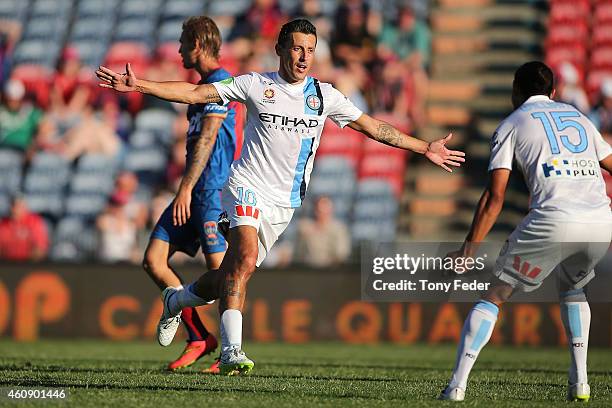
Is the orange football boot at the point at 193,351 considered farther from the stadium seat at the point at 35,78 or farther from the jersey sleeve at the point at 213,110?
the stadium seat at the point at 35,78

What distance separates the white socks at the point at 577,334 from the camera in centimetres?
678

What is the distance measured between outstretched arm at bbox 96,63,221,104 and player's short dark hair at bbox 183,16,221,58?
4.95 ft

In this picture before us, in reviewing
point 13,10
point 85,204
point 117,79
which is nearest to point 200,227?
point 117,79

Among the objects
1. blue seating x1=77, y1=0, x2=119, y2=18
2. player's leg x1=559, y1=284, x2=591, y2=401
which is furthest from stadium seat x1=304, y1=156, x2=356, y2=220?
player's leg x1=559, y1=284, x2=591, y2=401

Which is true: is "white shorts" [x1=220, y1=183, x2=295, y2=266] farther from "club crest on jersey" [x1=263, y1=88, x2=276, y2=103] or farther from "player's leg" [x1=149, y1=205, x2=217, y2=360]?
"player's leg" [x1=149, y1=205, x2=217, y2=360]

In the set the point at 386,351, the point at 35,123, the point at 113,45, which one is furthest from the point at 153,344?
the point at 113,45

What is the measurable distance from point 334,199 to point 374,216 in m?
0.79

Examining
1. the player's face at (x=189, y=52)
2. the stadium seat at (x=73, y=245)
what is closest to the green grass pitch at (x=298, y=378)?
the stadium seat at (x=73, y=245)

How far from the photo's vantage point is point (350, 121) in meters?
7.86

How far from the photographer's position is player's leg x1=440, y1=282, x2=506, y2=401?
21.0 ft

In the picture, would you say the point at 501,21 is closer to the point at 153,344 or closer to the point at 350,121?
the point at 153,344

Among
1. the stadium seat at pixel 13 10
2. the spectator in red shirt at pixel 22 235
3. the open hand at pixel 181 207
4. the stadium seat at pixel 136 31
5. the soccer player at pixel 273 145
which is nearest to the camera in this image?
the soccer player at pixel 273 145

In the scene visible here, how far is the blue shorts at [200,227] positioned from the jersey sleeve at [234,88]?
1.61 metres

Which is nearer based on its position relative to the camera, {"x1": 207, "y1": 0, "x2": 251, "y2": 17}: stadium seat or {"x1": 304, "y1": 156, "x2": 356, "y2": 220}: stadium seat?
{"x1": 304, "y1": 156, "x2": 356, "y2": 220}: stadium seat
